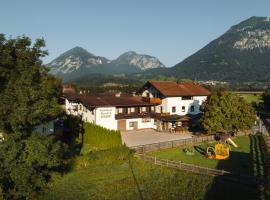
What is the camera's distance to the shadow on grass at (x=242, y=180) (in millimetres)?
25062

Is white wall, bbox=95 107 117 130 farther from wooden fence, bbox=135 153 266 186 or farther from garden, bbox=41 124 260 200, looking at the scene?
wooden fence, bbox=135 153 266 186

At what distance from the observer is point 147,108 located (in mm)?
59312

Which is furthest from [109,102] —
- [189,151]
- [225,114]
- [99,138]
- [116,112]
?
[189,151]

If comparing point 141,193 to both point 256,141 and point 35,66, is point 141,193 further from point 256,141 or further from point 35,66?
point 256,141

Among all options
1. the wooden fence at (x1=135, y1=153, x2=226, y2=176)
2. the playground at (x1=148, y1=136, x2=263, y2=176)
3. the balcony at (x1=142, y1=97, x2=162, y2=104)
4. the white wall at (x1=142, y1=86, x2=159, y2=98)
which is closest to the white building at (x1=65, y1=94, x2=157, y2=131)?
the balcony at (x1=142, y1=97, x2=162, y2=104)

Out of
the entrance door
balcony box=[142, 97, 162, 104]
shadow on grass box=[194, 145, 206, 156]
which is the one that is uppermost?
balcony box=[142, 97, 162, 104]

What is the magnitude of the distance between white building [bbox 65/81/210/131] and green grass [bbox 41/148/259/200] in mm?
19771

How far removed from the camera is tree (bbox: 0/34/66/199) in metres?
23.4

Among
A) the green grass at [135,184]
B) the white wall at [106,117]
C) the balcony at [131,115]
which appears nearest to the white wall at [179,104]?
the balcony at [131,115]

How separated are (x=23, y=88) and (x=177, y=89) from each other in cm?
4324

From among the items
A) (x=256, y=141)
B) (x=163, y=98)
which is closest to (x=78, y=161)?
(x=256, y=141)

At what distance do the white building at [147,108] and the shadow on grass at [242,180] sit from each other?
2101 cm

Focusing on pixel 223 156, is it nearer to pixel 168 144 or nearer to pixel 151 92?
pixel 168 144

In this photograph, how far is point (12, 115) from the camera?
23.5m
